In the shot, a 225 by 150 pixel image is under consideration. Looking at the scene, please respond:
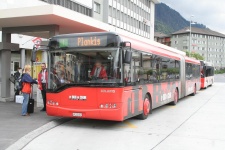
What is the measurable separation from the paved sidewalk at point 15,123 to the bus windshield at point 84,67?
4.04 ft

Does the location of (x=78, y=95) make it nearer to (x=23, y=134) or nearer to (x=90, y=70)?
(x=90, y=70)

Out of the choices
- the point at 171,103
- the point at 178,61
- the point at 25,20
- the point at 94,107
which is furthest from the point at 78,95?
the point at 178,61

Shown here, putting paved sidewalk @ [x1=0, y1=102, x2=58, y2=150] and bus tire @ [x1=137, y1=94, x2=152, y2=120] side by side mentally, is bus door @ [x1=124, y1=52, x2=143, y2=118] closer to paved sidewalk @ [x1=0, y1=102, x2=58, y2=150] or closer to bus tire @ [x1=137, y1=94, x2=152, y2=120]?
bus tire @ [x1=137, y1=94, x2=152, y2=120]

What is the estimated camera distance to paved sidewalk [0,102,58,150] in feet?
24.3

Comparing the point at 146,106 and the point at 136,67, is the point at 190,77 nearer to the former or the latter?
the point at 146,106

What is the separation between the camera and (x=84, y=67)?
29.9 feet

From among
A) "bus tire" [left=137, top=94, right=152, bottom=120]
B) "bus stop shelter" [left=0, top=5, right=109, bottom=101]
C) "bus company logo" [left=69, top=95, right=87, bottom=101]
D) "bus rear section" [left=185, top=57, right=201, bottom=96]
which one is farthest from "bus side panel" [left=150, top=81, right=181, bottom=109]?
"bus stop shelter" [left=0, top=5, right=109, bottom=101]

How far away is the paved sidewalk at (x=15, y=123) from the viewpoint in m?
7.42

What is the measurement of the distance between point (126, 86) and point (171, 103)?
24.4 ft

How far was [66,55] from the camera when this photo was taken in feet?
31.1

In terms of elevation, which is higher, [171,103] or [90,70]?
[90,70]

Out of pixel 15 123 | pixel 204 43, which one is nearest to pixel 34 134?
pixel 15 123

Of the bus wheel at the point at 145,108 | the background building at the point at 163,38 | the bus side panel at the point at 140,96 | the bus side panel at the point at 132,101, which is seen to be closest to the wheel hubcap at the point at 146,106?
the bus wheel at the point at 145,108

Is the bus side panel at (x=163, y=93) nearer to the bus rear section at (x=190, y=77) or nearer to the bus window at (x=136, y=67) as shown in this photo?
the bus window at (x=136, y=67)
